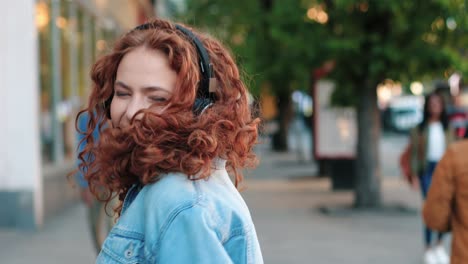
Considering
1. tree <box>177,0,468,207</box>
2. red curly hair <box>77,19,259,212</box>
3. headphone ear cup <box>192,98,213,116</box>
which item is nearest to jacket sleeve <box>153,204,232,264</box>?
red curly hair <box>77,19,259,212</box>

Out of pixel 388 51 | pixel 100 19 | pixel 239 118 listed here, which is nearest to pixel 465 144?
pixel 239 118

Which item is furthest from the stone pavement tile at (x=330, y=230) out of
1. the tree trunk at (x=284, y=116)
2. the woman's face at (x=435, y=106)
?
the tree trunk at (x=284, y=116)

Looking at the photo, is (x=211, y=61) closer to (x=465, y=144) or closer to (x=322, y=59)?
(x=465, y=144)

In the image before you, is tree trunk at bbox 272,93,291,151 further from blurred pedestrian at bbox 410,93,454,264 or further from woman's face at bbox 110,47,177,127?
woman's face at bbox 110,47,177,127

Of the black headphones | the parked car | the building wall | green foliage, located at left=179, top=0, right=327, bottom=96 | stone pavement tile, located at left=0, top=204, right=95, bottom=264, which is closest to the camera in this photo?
the black headphones

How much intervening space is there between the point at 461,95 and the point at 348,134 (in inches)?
557

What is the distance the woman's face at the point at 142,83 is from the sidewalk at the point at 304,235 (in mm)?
5898

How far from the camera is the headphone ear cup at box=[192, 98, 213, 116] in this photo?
1.62m

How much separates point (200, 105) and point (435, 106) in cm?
649

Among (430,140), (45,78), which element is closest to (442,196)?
(430,140)

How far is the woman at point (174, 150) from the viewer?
144 cm

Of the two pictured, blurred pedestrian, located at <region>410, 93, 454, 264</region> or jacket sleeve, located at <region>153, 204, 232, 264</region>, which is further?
blurred pedestrian, located at <region>410, 93, 454, 264</region>

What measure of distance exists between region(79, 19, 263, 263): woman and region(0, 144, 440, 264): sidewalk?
581 cm

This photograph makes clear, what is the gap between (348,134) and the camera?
13.9 meters
